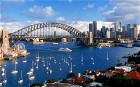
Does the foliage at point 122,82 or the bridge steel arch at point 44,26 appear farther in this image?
the bridge steel arch at point 44,26

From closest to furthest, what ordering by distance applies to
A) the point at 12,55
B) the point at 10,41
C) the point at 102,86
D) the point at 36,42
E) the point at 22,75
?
1. the point at 102,86
2. the point at 22,75
3. the point at 12,55
4. the point at 10,41
5. the point at 36,42

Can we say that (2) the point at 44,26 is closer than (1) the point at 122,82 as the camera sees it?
No

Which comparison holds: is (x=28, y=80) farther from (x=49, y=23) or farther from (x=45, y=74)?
(x=49, y=23)

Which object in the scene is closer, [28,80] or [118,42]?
[28,80]

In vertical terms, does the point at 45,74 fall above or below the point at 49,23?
below

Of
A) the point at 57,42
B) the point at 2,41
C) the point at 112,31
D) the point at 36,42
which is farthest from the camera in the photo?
the point at 112,31

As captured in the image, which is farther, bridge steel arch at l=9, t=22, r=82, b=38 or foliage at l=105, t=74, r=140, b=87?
bridge steel arch at l=9, t=22, r=82, b=38

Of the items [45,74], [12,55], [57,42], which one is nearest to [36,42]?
[57,42]

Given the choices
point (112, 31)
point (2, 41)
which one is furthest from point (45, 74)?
point (112, 31)

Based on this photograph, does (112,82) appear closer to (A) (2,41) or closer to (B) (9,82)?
(B) (9,82)
